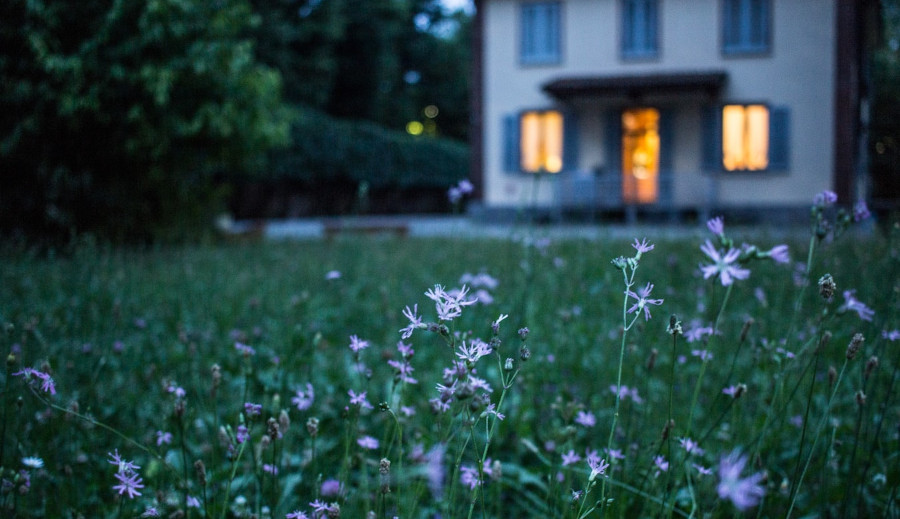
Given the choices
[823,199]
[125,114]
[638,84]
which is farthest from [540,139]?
[823,199]

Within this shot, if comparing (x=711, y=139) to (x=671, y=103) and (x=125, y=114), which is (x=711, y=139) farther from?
(x=125, y=114)

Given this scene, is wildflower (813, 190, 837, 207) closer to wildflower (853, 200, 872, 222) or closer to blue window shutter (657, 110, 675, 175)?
wildflower (853, 200, 872, 222)

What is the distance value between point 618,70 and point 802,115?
3.50 metres

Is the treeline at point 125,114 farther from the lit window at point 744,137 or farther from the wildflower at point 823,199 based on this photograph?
the lit window at point 744,137

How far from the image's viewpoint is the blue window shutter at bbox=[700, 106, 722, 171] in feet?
46.0

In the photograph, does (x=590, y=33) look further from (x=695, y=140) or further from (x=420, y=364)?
(x=420, y=364)

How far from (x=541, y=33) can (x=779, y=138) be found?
16.4 ft

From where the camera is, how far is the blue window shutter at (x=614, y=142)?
14688 mm

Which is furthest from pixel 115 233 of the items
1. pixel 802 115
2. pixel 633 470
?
pixel 802 115

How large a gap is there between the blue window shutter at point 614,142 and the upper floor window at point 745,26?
2.34 metres

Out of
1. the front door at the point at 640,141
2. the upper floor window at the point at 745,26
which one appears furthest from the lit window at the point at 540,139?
the upper floor window at the point at 745,26

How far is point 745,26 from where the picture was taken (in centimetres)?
1388

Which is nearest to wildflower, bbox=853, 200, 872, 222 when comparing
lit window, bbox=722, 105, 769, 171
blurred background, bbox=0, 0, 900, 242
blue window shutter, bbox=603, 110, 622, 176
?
blurred background, bbox=0, 0, 900, 242

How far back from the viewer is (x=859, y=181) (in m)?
14.1
